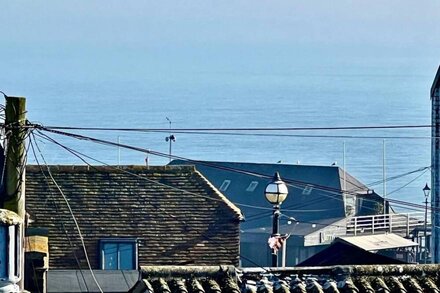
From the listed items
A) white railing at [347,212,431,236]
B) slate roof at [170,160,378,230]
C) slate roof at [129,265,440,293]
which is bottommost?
white railing at [347,212,431,236]

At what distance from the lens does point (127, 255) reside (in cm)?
2680

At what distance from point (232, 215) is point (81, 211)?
306 cm

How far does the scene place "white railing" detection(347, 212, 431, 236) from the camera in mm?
49375

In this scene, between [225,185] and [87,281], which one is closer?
[87,281]

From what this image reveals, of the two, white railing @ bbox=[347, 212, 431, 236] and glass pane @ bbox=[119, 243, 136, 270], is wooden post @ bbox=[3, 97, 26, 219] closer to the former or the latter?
glass pane @ bbox=[119, 243, 136, 270]

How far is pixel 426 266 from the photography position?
408 inches

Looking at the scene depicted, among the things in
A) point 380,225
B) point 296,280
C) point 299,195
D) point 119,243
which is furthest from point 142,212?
point 299,195

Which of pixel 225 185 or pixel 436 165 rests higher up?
pixel 436 165

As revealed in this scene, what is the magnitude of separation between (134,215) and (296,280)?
17347mm

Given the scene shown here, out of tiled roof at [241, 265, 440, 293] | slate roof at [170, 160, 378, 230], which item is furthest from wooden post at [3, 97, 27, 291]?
slate roof at [170, 160, 378, 230]

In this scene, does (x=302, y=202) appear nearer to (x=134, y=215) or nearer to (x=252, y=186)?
(x=252, y=186)

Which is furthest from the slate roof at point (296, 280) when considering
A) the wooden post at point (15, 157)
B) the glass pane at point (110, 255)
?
the glass pane at point (110, 255)

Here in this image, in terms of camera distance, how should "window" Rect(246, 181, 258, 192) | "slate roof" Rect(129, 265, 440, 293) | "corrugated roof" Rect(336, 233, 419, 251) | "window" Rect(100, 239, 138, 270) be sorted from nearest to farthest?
"slate roof" Rect(129, 265, 440, 293) → "window" Rect(100, 239, 138, 270) → "corrugated roof" Rect(336, 233, 419, 251) → "window" Rect(246, 181, 258, 192)

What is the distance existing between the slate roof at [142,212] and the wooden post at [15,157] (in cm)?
1235
